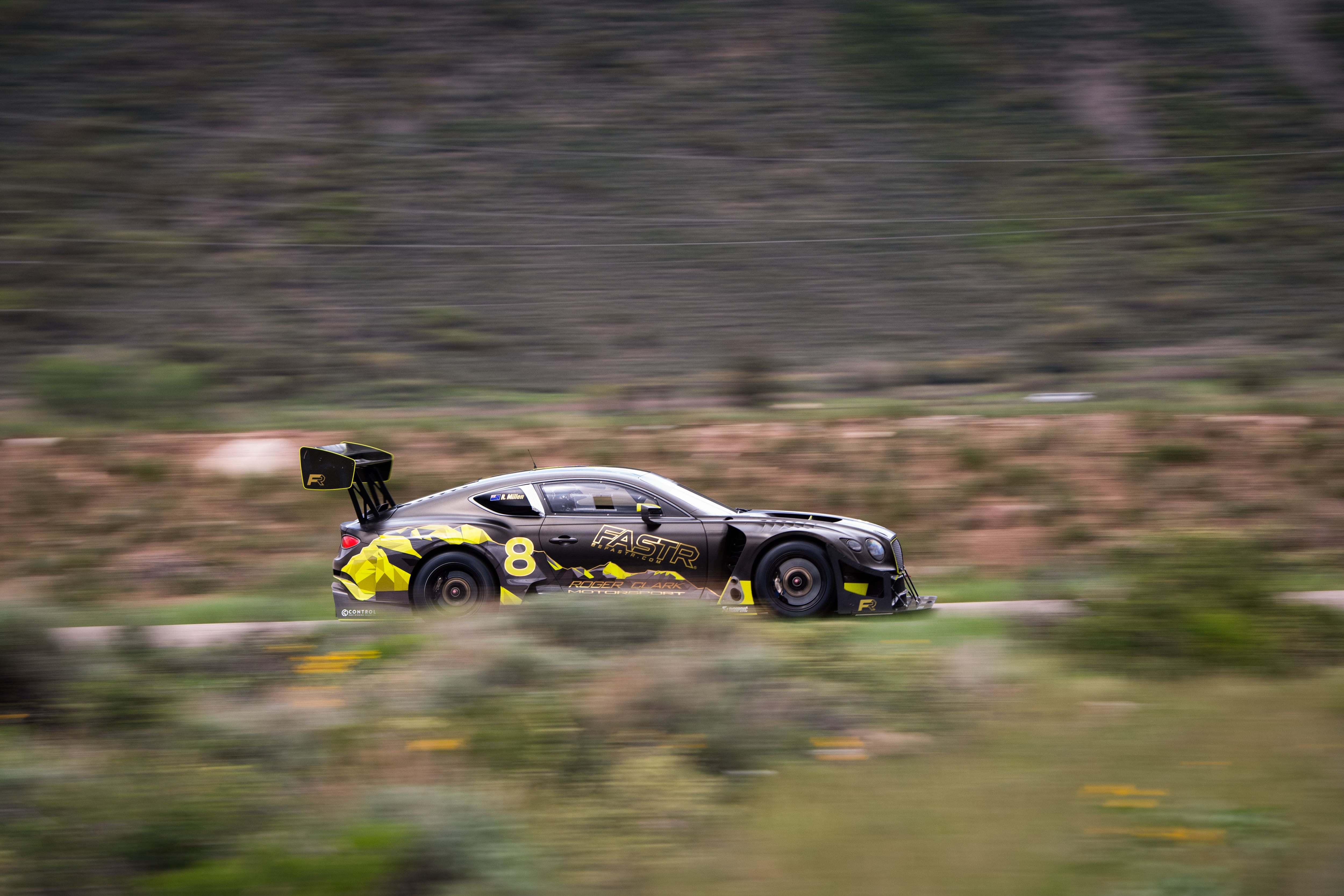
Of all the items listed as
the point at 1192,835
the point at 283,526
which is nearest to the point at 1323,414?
the point at 1192,835

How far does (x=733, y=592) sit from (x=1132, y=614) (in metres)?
3.11

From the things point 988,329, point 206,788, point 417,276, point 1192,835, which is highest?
point 417,276

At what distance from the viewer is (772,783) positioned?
16.2 ft

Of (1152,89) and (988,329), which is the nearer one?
(988,329)

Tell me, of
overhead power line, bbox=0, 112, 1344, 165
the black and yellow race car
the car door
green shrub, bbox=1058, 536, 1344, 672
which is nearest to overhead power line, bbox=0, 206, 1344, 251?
overhead power line, bbox=0, 112, 1344, 165

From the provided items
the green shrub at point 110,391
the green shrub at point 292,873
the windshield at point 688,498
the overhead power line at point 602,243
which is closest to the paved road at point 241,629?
the windshield at point 688,498

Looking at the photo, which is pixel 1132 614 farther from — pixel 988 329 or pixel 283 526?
pixel 988 329

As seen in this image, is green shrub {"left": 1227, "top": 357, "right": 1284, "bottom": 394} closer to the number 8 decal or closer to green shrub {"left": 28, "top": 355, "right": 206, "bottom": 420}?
the number 8 decal

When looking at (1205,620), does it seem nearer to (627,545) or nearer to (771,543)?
(771,543)

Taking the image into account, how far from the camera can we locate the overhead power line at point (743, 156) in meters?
26.1

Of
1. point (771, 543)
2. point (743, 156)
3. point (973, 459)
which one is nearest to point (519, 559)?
point (771, 543)

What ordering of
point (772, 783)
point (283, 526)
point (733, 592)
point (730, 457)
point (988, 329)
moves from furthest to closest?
point (988, 329) → point (730, 457) → point (283, 526) → point (733, 592) → point (772, 783)

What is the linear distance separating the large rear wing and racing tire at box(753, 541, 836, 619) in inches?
124

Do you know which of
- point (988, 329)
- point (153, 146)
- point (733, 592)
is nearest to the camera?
point (733, 592)
